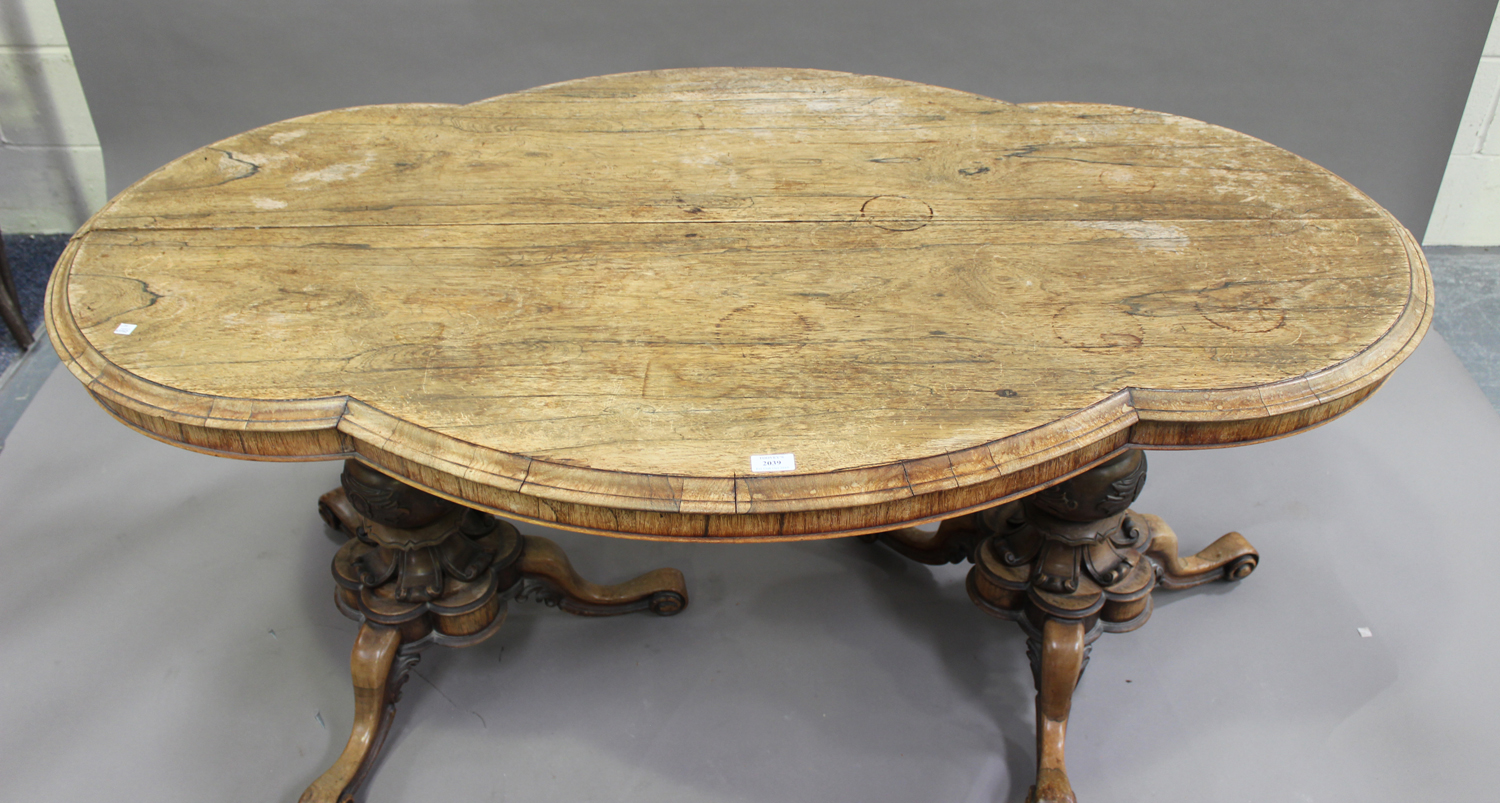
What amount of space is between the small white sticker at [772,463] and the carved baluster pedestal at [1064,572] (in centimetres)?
61

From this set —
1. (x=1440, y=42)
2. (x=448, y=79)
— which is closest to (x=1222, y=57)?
(x=1440, y=42)

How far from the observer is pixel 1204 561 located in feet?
5.72

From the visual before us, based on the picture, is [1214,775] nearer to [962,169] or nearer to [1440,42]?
[962,169]

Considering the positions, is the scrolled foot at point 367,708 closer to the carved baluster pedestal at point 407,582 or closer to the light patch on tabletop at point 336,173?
the carved baluster pedestal at point 407,582

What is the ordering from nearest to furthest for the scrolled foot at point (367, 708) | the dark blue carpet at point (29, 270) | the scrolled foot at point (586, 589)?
1. the scrolled foot at point (367, 708)
2. the scrolled foot at point (586, 589)
3. the dark blue carpet at point (29, 270)

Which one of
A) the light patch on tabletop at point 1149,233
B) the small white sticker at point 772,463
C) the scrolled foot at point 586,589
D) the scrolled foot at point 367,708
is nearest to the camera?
the small white sticker at point 772,463

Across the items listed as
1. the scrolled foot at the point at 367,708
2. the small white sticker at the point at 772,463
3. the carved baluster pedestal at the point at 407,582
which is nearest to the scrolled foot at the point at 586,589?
the carved baluster pedestal at the point at 407,582

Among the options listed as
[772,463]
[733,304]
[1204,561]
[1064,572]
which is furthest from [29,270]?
[1204,561]

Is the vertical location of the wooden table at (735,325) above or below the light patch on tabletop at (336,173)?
below

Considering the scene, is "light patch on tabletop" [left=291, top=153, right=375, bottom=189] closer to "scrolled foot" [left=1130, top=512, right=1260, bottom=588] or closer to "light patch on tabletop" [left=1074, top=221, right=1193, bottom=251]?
"light patch on tabletop" [left=1074, top=221, right=1193, bottom=251]

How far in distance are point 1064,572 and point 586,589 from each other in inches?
30.8

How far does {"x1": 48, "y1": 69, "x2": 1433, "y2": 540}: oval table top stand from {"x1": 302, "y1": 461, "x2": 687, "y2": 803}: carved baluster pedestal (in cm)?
31

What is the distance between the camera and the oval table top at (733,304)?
0.97m

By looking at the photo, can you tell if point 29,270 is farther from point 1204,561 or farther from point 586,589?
point 1204,561
